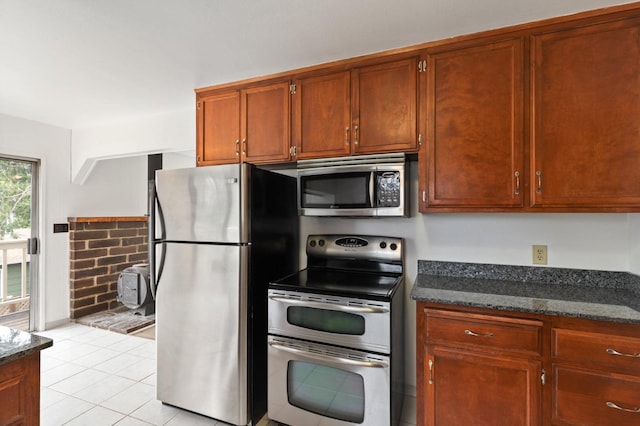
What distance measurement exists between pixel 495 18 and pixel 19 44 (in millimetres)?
2756

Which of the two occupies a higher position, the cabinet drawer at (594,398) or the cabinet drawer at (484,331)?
the cabinet drawer at (484,331)

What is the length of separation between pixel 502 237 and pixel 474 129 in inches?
29.9

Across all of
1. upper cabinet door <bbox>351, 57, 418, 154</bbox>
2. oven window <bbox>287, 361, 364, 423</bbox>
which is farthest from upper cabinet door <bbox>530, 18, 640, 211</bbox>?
oven window <bbox>287, 361, 364, 423</bbox>

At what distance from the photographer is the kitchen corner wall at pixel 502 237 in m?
1.89

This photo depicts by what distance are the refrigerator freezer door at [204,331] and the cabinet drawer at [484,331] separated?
1115 mm

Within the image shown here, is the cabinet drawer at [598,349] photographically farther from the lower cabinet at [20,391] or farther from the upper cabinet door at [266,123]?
the lower cabinet at [20,391]

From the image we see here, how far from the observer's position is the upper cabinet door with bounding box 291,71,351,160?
2146 millimetres

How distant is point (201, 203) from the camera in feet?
6.77

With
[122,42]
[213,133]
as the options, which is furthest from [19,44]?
[213,133]

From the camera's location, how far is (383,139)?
2.05 m

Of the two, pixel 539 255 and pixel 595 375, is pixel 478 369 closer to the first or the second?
pixel 595 375

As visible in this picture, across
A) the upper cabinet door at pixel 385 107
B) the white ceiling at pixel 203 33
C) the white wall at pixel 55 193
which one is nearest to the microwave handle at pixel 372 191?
the upper cabinet door at pixel 385 107

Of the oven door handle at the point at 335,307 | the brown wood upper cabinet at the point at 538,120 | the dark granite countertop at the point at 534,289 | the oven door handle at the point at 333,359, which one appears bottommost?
the oven door handle at the point at 333,359

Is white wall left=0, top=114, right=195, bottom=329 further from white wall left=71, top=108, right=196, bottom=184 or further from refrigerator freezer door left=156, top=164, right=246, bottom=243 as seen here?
refrigerator freezer door left=156, top=164, right=246, bottom=243
